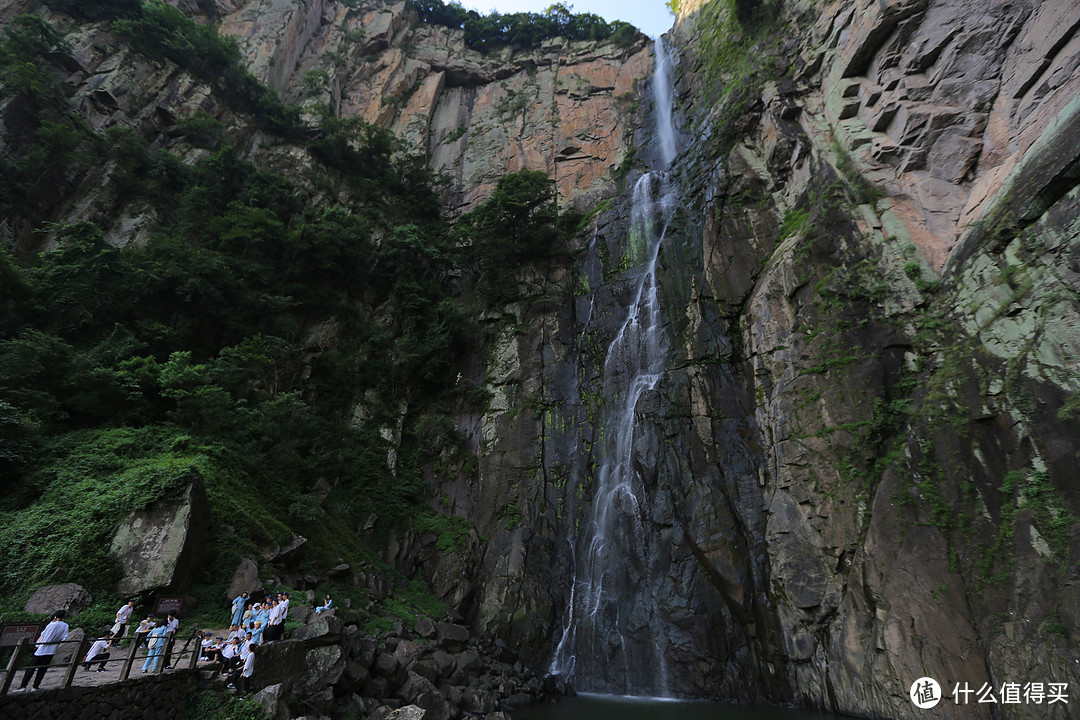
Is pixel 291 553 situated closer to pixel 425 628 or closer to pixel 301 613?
pixel 301 613

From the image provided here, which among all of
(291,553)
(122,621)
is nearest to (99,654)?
(122,621)

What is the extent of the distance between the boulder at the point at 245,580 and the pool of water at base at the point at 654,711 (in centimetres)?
634

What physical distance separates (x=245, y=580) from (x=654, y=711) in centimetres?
966

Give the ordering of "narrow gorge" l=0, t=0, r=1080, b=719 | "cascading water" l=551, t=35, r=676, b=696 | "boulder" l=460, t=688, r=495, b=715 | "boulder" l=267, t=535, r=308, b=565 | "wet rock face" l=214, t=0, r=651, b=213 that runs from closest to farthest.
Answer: "narrow gorge" l=0, t=0, r=1080, b=719
"boulder" l=460, t=688, r=495, b=715
"boulder" l=267, t=535, r=308, b=565
"cascading water" l=551, t=35, r=676, b=696
"wet rock face" l=214, t=0, r=651, b=213

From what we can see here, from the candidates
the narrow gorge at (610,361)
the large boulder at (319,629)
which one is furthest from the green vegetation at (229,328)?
the large boulder at (319,629)

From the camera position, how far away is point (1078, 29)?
968cm

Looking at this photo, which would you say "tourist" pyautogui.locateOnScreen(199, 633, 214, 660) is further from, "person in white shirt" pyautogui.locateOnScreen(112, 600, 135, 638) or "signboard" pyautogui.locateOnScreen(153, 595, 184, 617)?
"person in white shirt" pyautogui.locateOnScreen(112, 600, 135, 638)

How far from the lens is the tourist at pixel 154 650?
701cm

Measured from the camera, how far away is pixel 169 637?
7.10 metres

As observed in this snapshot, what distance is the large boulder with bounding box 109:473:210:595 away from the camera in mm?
9172

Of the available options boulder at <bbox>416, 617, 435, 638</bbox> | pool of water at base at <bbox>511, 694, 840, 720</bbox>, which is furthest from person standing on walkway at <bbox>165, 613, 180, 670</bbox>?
pool of water at base at <bbox>511, 694, 840, 720</bbox>

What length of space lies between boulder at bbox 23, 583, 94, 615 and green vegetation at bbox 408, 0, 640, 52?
37.1 meters

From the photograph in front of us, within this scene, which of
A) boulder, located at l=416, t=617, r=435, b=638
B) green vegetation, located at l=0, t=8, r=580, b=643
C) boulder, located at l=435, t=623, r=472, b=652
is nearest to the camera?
green vegetation, located at l=0, t=8, r=580, b=643

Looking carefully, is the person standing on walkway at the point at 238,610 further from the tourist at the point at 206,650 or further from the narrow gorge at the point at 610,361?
the narrow gorge at the point at 610,361
